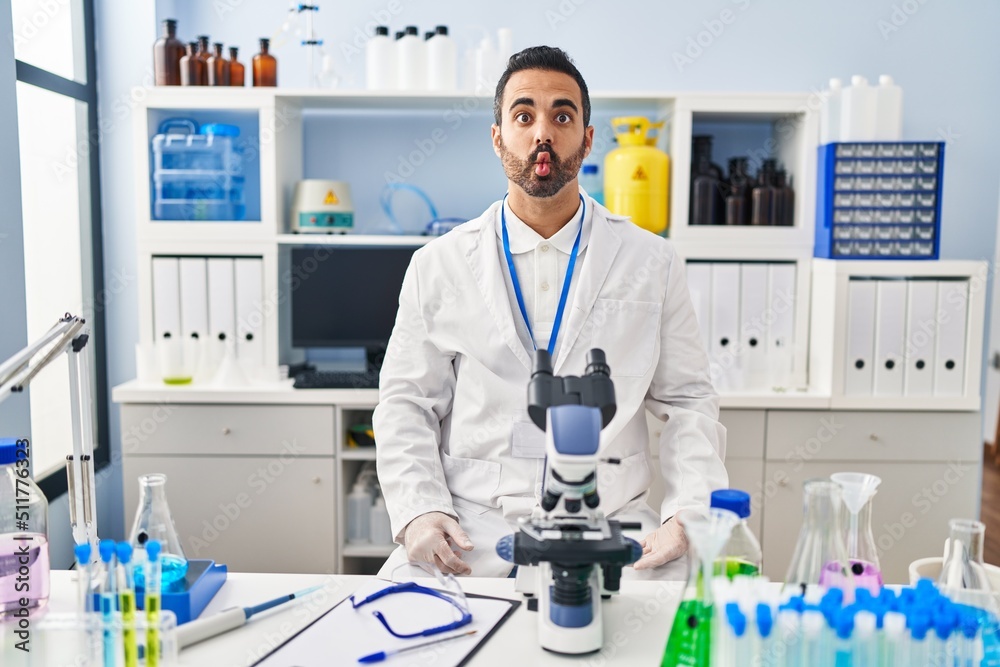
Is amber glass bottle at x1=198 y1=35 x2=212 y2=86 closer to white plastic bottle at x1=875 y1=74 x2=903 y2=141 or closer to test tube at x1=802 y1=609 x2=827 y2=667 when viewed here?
white plastic bottle at x1=875 y1=74 x2=903 y2=141

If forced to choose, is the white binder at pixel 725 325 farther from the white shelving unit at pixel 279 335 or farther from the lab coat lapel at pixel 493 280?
the lab coat lapel at pixel 493 280

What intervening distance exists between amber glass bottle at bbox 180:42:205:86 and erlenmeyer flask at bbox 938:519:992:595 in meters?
2.56

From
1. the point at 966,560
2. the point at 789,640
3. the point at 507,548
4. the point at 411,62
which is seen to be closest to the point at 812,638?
the point at 789,640

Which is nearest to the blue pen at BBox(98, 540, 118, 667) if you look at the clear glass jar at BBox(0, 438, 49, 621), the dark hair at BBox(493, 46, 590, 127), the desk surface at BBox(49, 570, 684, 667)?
the desk surface at BBox(49, 570, 684, 667)

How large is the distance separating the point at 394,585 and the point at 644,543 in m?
0.54

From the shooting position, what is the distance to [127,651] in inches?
36.1

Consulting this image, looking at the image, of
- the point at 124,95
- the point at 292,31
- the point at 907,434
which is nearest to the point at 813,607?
the point at 907,434

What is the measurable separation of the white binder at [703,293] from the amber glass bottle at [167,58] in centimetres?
176

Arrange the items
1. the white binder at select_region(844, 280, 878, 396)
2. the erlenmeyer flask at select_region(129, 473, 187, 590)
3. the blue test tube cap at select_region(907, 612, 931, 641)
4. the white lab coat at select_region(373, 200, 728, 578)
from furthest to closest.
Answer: the white binder at select_region(844, 280, 878, 396)
the white lab coat at select_region(373, 200, 728, 578)
the erlenmeyer flask at select_region(129, 473, 187, 590)
the blue test tube cap at select_region(907, 612, 931, 641)

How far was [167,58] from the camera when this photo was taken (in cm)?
279

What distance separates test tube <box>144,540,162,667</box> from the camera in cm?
91

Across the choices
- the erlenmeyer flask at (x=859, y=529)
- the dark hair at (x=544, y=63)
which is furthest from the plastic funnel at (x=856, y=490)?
the dark hair at (x=544, y=63)

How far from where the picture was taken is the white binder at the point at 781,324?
280 cm

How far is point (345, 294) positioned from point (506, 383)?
4.34 ft
